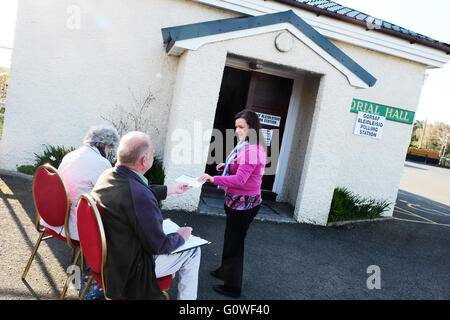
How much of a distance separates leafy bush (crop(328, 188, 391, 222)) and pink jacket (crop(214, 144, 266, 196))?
12.3ft

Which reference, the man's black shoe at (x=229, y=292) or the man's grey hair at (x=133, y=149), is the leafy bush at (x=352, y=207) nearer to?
the man's black shoe at (x=229, y=292)

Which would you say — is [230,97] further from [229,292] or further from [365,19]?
[229,292]

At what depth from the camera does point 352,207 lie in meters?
6.93

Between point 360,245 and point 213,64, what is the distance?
3.90m

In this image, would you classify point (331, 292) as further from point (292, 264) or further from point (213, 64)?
point (213, 64)

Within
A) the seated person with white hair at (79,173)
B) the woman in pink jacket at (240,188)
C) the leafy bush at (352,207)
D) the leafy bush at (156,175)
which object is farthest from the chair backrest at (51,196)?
the leafy bush at (352,207)

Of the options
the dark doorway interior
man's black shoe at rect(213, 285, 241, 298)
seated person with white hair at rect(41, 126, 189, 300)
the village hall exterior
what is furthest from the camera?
the dark doorway interior

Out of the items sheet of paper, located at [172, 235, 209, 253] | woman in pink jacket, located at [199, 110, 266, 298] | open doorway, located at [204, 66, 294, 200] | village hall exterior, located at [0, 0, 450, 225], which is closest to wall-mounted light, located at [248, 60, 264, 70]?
village hall exterior, located at [0, 0, 450, 225]

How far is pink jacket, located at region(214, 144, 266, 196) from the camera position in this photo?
3113mm

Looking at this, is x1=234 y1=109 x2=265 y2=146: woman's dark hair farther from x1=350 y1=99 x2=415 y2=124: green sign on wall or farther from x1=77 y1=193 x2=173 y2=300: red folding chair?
→ x1=350 y1=99 x2=415 y2=124: green sign on wall

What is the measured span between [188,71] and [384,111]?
15.1 feet

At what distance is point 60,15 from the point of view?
5.86m
